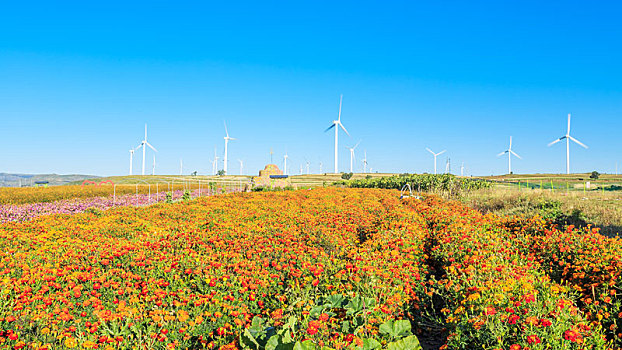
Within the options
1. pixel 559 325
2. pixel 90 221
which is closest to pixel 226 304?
pixel 559 325

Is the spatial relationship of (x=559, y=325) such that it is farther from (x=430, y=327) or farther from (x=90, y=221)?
(x=90, y=221)

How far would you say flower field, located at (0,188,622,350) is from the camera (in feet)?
15.1

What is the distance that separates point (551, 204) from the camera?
20734mm

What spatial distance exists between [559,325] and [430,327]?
227cm

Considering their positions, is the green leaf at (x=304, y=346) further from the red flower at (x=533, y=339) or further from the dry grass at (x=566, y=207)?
the dry grass at (x=566, y=207)

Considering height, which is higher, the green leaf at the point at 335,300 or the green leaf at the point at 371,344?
the green leaf at the point at 335,300

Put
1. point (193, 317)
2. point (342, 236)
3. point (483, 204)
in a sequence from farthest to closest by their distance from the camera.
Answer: point (483, 204)
point (342, 236)
point (193, 317)

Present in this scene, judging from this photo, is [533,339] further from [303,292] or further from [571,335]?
[303,292]

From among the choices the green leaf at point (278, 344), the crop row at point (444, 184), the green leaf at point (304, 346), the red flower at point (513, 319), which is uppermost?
the crop row at point (444, 184)

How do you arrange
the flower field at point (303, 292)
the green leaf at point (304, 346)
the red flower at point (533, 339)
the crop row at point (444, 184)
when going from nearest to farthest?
the green leaf at point (304, 346), the red flower at point (533, 339), the flower field at point (303, 292), the crop row at point (444, 184)

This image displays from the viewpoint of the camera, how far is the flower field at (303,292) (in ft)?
15.1

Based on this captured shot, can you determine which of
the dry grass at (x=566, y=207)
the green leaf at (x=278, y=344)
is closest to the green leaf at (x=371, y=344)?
the green leaf at (x=278, y=344)

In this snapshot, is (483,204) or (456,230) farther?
(483,204)

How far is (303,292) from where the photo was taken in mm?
5965
